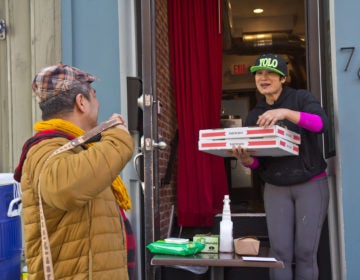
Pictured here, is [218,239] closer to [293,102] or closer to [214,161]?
[293,102]

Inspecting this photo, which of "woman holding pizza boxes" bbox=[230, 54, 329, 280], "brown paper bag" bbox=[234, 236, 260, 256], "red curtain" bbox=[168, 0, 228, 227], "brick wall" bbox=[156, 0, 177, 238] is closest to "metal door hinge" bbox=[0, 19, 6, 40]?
"brick wall" bbox=[156, 0, 177, 238]

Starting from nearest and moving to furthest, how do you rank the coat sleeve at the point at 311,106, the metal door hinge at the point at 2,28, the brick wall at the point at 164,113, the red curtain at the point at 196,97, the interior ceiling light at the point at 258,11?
the coat sleeve at the point at 311,106
the metal door hinge at the point at 2,28
the brick wall at the point at 164,113
the red curtain at the point at 196,97
the interior ceiling light at the point at 258,11

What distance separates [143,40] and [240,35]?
4285 mm

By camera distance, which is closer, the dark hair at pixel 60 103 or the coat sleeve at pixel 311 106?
the dark hair at pixel 60 103

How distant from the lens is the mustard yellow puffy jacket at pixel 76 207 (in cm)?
155

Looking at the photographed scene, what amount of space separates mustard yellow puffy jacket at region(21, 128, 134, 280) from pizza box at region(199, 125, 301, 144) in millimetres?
1148

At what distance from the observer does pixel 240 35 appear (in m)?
7.36

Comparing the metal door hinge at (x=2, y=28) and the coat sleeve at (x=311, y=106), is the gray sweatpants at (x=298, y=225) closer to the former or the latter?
the coat sleeve at (x=311, y=106)

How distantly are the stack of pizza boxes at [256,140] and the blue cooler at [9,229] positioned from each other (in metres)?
1.14

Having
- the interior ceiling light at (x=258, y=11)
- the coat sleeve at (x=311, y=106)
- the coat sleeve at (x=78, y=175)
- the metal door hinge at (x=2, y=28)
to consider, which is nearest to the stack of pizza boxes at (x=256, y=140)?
the coat sleeve at (x=311, y=106)

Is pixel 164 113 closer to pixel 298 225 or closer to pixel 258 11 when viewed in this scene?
pixel 298 225

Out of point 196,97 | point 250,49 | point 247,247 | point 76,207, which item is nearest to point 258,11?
point 250,49

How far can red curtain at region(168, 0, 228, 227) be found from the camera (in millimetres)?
4453

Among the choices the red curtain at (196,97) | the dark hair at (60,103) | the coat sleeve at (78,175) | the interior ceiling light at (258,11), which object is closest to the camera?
the coat sleeve at (78,175)
